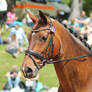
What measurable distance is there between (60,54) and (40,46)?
389mm

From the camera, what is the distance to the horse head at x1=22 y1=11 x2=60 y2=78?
3.25 meters

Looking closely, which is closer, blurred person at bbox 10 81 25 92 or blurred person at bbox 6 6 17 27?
blurred person at bbox 10 81 25 92

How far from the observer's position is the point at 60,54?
3.48m

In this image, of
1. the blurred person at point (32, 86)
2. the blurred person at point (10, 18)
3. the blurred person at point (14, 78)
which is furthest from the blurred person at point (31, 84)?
the blurred person at point (10, 18)

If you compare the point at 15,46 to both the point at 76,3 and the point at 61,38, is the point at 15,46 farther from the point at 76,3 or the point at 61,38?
the point at 76,3

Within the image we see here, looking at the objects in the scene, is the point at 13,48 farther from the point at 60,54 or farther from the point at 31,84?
the point at 60,54

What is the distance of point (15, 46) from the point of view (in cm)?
1119

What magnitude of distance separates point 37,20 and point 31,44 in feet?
1.34

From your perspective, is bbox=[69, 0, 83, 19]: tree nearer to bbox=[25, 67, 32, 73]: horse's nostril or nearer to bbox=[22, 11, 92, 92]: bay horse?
bbox=[22, 11, 92, 92]: bay horse

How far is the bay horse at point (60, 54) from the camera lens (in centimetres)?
328

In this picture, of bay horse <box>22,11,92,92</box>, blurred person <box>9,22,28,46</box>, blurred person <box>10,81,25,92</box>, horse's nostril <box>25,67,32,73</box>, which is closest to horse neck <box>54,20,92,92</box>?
bay horse <box>22,11,92,92</box>

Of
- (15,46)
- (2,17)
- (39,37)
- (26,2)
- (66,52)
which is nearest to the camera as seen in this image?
(39,37)

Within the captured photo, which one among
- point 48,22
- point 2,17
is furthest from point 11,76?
point 2,17

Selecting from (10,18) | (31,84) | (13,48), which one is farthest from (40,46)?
(10,18)
